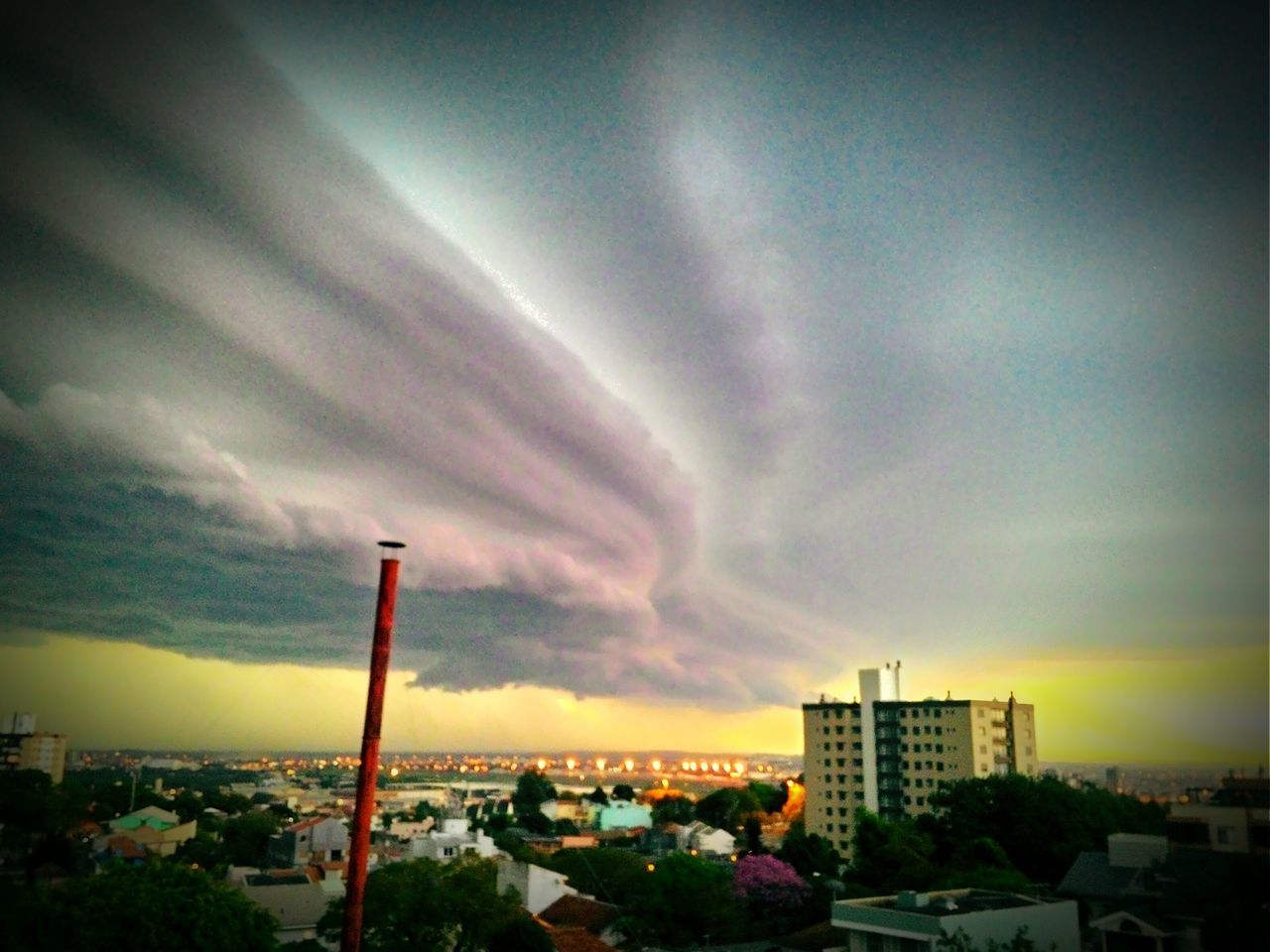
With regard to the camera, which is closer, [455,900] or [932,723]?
[455,900]

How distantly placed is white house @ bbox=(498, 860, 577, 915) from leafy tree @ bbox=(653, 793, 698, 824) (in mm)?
30279

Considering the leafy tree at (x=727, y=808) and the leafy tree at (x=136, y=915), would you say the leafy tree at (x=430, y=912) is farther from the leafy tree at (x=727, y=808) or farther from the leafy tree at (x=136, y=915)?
the leafy tree at (x=727, y=808)

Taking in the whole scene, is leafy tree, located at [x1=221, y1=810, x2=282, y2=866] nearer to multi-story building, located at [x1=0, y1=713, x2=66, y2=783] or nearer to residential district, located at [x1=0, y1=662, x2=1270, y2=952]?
residential district, located at [x1=0, y1=662, x2=1270, y2=952]

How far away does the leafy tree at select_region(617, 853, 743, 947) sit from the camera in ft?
70.5

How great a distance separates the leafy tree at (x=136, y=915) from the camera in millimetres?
13047

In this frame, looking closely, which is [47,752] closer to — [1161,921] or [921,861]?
[921,861]

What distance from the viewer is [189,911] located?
1402cm

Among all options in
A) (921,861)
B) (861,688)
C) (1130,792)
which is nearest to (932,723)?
(861,688)

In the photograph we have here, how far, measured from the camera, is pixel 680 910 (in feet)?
72.9

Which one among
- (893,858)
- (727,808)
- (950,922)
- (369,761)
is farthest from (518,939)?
(727,808)

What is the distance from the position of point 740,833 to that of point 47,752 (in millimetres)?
36368

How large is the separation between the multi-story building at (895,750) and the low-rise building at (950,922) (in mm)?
27764

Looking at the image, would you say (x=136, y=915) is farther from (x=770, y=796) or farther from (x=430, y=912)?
(x=770, y=796)

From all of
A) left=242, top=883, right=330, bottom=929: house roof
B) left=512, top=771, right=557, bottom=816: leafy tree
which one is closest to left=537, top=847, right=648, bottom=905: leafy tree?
left=242, top=883, right=330, bottom=929: house roof
